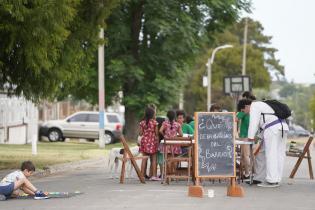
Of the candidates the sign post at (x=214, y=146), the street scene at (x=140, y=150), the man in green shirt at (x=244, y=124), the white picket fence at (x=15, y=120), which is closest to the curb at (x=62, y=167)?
the street scene at (x=140, y=150)

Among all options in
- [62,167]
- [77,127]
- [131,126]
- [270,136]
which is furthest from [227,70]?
[270,136]

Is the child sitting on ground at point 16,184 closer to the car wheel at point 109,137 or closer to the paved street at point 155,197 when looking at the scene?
the paved street at point 155,197

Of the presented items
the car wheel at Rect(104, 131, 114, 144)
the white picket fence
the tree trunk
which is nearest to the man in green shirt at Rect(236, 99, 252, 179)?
the white picket fence

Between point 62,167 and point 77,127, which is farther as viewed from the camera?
point 77,127

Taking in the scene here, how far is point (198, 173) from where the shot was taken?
1543 centimetres

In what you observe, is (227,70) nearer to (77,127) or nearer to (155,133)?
(77,127)

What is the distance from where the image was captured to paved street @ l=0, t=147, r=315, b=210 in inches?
531

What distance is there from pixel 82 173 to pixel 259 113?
6.59 metres

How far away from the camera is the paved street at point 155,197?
13.5 m

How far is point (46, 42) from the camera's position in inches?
787

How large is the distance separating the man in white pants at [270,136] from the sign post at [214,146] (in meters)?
1.28

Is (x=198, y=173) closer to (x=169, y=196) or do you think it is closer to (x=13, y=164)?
(x=169, y=196)

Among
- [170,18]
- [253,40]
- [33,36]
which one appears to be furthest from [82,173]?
[253,40]

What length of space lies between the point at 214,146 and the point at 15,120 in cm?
3231
